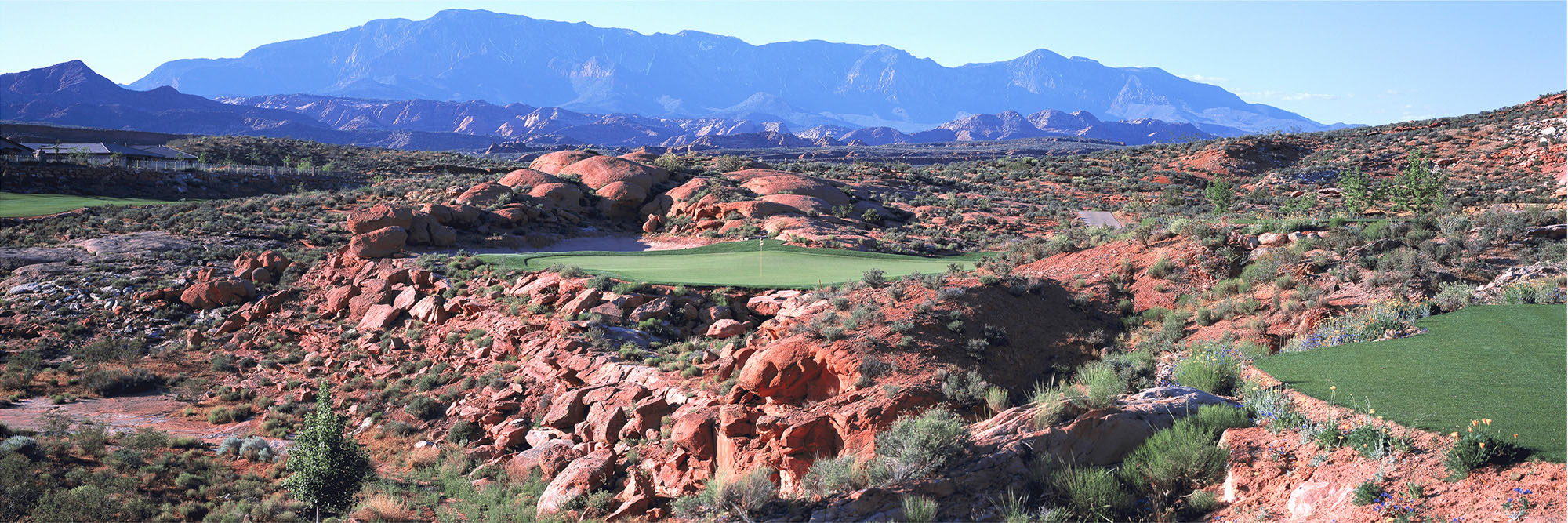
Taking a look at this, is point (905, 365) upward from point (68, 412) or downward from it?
upward

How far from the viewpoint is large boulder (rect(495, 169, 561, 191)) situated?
33.8 metres

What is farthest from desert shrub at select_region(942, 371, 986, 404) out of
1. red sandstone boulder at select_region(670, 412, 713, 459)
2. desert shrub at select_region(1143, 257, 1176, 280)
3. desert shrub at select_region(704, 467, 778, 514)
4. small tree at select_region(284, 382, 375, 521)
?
small tree at select_region(284, 382, 375, 521)

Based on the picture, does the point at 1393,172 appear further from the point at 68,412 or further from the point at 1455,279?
the point at 68,412

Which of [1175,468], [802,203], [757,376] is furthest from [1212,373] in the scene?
[802,203]

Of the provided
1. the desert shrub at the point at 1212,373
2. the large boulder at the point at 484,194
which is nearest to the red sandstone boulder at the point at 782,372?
the desert shrub at the point at 1212,373

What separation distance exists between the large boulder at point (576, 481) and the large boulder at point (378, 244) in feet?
48.7

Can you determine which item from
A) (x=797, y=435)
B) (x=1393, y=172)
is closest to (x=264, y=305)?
(x=797, y=435)

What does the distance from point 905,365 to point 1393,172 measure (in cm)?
4561

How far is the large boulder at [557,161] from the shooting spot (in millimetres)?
40250

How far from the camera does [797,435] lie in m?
9.93

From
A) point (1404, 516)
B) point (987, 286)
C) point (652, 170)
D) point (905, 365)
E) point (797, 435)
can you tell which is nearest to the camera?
point (1404, 516)

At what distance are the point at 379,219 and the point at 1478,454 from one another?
84.5 feet

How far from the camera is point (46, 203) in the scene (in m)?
39.1

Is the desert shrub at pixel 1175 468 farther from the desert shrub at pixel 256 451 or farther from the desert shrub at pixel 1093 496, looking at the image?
the desert shrub at pixel 256 451
